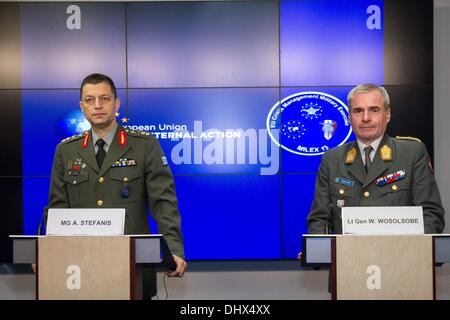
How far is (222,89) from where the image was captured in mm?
5863

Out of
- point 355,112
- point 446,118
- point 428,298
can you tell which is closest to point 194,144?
point 446,118

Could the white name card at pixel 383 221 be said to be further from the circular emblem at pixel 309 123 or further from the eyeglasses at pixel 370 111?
the circular emblem at pixel 309 123

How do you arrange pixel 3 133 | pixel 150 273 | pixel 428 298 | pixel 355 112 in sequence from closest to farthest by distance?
1. pixel 428 298
2. pixel 150 273
3. pixel 355 112
4. pixel 3 133

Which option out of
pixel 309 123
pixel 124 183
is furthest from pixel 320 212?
pixel 309 123

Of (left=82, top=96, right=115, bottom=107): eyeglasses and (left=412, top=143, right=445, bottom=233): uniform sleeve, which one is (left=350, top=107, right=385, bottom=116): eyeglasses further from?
(left=82, top=96, right=115, bottom=107): eyeglasses

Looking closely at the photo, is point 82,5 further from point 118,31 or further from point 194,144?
point 194,144

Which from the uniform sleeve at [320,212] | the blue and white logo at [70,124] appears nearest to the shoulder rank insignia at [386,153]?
the uniform sleeve at [320,212]

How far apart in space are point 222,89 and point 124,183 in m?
2.62

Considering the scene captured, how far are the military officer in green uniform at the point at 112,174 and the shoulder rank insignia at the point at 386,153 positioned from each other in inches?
40.2

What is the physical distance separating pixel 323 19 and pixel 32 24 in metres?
2.41

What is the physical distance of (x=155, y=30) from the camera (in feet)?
19.2

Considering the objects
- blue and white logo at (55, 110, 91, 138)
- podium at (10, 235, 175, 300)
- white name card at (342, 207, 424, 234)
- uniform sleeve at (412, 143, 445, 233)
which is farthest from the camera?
blue and white logo at (55, 110, 91, 138)

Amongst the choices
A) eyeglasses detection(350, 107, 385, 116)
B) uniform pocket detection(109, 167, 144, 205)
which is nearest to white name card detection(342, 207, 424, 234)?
eyeglasses detection(350, 107, 385, 116)

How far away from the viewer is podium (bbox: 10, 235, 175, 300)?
8.33 ft
